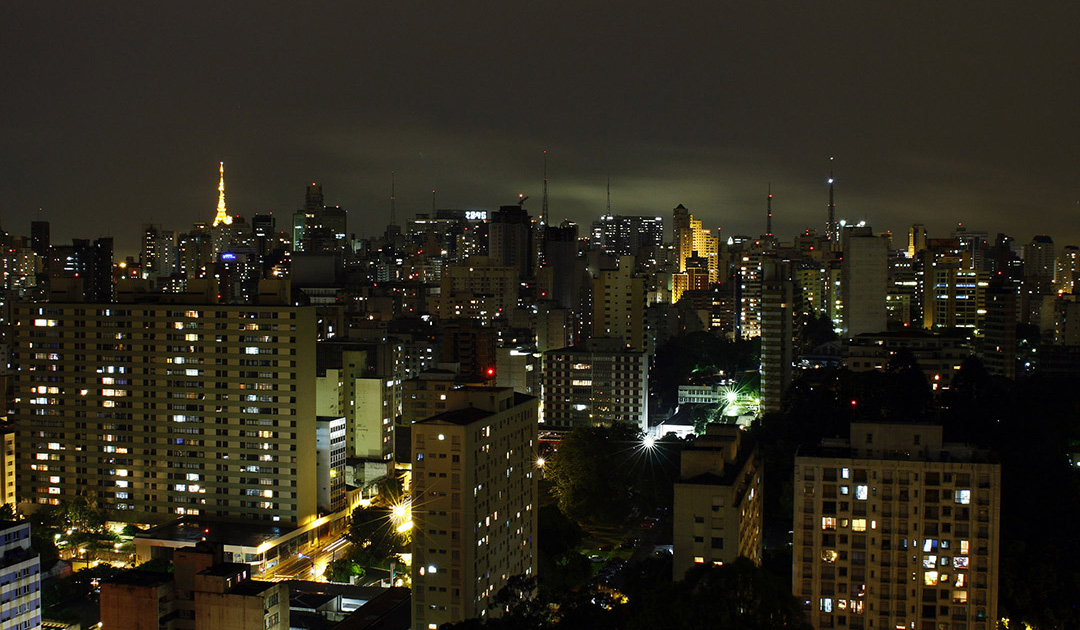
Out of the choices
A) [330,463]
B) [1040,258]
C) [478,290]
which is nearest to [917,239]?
[1040,258]

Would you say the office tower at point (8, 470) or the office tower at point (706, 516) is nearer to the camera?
the office tower at point (706, 516)

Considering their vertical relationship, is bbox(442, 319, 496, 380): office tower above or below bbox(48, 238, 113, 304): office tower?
below

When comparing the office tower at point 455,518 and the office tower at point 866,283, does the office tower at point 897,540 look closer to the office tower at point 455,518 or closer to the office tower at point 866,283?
the office tower at point 455,518

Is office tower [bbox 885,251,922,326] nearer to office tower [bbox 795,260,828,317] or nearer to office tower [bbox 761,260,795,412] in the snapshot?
office tower [bbox 795,260,828,317]

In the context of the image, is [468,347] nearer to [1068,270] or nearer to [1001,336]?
[1001,336]

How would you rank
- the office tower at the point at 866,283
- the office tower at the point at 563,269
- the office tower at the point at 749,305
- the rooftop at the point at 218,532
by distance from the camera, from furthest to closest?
the office tower at the point at 563,269 → the office tower at the point at 749,305 → the office tower at the point at 866,283 → the rooftop at the point at 218,532

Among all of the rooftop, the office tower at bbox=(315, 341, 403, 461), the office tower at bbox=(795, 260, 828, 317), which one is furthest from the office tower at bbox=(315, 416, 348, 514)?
the office tower at bbox=(795, 260, 828, 317)

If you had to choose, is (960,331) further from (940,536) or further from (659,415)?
(940,536)

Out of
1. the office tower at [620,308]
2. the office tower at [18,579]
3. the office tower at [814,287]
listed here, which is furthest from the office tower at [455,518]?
the office tower at [814,287]
